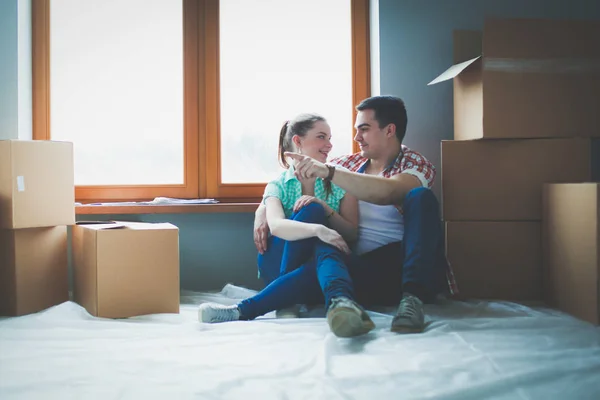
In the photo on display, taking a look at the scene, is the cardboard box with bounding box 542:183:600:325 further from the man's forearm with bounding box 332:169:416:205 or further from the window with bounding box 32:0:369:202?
the window with bounding box 32:0:369:202

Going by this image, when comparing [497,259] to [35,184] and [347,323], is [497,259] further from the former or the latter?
[35,184]

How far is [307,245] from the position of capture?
1.66m

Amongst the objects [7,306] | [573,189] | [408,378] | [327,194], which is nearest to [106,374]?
[408,378]

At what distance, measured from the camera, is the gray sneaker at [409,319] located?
4.62ft

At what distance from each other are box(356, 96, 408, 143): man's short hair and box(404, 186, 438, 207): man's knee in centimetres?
37

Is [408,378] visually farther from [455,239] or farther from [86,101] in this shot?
[86,101]

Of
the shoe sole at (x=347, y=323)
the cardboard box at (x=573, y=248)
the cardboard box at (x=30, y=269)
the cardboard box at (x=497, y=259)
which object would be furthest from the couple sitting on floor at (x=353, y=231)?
the cardboard box at (x=30, y=269)

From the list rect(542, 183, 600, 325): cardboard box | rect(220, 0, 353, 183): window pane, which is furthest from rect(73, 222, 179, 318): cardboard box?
rect(542, 183, 600, 325): cardboard box

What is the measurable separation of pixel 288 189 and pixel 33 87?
1282mm

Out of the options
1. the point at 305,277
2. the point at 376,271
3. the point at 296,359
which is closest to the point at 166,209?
the point at 305,277

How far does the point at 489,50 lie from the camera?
74.0 inches

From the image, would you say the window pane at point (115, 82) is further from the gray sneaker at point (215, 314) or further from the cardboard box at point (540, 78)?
the cardboard box at point (540, 78)

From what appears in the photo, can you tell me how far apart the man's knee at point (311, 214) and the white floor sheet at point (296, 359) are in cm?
32

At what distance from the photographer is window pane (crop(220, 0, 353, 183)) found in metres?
2.40
